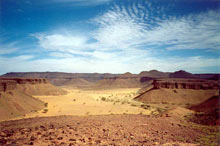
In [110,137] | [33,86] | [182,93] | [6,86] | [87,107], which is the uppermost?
[6,86]

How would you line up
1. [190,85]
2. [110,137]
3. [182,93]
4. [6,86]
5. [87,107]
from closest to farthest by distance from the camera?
1. [110,137]
2. [6,86]
3. [87,107]
4. [182,93]
5. [190,85]

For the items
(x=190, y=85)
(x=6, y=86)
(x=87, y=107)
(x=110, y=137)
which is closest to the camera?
(x=110, y=137)

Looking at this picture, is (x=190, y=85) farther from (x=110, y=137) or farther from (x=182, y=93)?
(x=110, y=137)

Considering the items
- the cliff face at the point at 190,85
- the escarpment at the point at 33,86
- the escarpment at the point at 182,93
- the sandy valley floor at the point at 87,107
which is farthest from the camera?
the escarpment at the point at 33,86

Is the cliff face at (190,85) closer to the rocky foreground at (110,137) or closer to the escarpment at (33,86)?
the rocky foreground at (110,137)

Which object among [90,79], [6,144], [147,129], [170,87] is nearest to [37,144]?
[6,144]

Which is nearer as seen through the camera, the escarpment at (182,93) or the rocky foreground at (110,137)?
the rocky foreground at (110,137)

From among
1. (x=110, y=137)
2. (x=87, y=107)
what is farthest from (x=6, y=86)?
(x=110, y=137)

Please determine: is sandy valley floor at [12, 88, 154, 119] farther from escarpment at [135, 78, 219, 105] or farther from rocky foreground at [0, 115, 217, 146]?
rocky foreground at [0, 115, 217, 146]

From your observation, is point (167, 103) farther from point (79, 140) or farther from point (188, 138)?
point (79, 140)

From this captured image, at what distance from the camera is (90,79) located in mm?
150250

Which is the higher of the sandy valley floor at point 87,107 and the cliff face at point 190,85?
the cliff face at point 190,85

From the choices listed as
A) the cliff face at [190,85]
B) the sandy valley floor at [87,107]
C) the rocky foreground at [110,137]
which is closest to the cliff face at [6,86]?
the sandy valley floor at [87,107]

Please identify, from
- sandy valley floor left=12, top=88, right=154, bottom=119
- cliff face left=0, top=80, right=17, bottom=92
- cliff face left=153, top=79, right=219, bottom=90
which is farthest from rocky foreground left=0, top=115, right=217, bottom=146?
cliff face left=153, top=79, right=219, bottom=90
